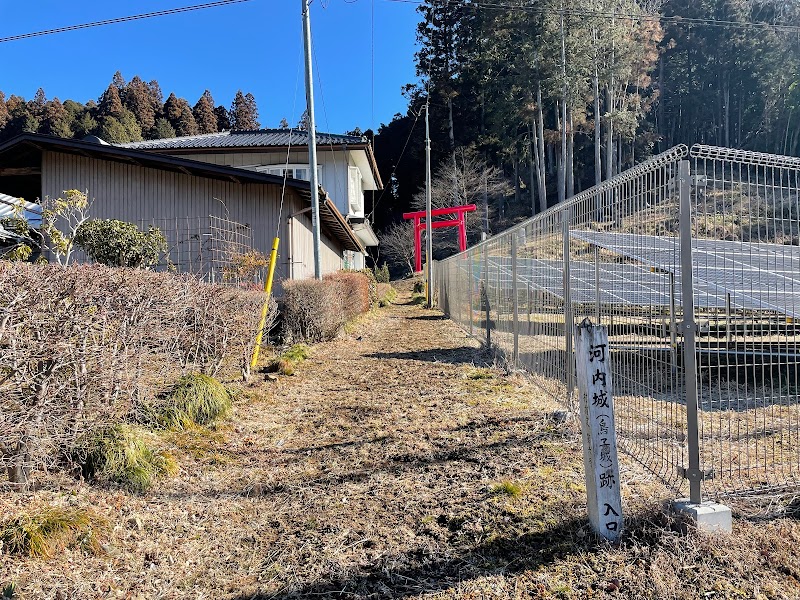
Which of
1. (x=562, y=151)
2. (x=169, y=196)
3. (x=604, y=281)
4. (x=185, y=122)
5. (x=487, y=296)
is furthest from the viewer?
(x=185, y=122)

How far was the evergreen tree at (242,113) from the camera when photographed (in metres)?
51.9

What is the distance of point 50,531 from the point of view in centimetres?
256

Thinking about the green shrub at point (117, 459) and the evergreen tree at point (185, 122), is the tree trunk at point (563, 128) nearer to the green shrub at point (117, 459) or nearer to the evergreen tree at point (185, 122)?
the evergreen tree at point (185, 122)

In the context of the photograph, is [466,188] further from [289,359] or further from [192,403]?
[192,403]

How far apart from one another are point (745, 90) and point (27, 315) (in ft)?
166

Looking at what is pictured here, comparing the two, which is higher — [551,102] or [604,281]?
[551,102]

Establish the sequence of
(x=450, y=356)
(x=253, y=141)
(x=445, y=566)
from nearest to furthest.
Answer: (x=445, y=566)
(x=450, y=356)
(x=253, y=141)

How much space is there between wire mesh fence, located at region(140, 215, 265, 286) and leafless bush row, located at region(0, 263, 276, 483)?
5756 mm

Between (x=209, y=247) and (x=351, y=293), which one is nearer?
(x=209, y=247)

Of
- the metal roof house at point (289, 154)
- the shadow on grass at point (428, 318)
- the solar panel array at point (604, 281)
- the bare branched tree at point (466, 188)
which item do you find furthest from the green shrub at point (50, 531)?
the bare branched tree at point (466, 188)

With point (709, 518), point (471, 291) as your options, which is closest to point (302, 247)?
point (471, 291)

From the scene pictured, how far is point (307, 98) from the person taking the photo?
37.0 ft

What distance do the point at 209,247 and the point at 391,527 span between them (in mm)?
9629

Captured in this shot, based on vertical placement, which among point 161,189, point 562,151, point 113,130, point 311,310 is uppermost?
point 113,130
